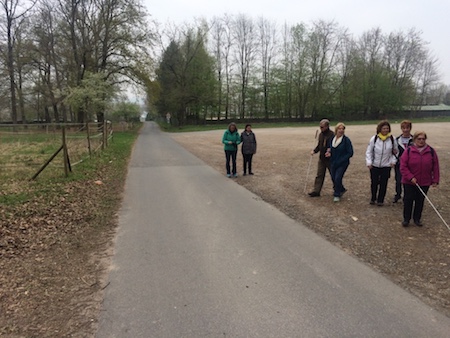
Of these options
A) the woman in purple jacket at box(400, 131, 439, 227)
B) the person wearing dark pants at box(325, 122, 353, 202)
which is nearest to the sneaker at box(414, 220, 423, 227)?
the woman in purple jacket at box(400, 131, 439, 227)

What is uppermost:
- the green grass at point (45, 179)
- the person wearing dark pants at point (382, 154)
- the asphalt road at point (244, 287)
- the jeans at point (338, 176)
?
the person wearing dark pants at point (382, 154)

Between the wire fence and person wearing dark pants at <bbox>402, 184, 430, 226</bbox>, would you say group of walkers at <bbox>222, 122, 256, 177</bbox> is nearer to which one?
the wire fence

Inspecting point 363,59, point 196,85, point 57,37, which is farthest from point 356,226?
point 363,59

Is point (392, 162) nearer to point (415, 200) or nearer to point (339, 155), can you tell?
point (339, 155)

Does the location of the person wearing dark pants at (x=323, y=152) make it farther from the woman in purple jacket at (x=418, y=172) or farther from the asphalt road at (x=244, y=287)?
the woman in purple jacket at (x=418, y=172)

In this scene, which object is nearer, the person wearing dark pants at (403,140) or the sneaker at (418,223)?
the sneaker at (418,223)

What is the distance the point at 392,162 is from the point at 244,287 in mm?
4435

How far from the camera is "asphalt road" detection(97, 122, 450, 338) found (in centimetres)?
274

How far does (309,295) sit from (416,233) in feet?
9.14

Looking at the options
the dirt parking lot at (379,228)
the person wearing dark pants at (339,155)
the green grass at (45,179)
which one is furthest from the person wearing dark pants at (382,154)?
the green grass at (45,179)

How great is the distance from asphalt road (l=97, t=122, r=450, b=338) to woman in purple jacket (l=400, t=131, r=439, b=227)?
1806 millimetres

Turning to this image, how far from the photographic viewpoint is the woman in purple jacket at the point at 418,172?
5.09 meters

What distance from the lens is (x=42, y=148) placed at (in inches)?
578

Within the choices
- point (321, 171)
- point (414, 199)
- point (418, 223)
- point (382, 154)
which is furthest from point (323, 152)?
point (418, 223)
